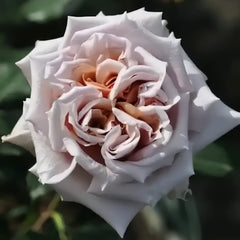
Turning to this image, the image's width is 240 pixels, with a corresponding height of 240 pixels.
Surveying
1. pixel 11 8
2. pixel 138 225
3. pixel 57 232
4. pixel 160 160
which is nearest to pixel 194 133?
pixel 160 160

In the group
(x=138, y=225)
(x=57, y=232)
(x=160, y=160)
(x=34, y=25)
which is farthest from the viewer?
(x=138, y=225)

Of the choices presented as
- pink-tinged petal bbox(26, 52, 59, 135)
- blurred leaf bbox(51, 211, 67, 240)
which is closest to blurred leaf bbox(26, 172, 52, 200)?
blurred leaf bbox(51, 211, 67, 240)

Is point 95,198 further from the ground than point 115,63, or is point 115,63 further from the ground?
point 115,63

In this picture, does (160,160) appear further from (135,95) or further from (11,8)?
(11,8)

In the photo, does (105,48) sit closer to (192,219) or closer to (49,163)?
(49,163)

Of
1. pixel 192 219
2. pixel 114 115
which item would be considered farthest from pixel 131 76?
pixel 192 219

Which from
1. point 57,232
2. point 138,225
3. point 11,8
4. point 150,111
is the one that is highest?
point 150,111

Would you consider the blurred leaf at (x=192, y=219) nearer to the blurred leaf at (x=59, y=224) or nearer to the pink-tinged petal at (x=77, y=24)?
the blurred leaf at (x=59, y=224)
